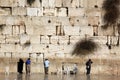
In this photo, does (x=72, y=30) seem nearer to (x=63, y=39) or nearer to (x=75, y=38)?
(x=75, y=38)

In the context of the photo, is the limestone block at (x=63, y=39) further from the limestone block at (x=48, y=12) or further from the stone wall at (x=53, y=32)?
the limestone block at (x=48, y=12)

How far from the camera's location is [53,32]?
76.6 feet

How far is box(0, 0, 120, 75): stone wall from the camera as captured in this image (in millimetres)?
23188

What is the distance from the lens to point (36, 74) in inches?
888

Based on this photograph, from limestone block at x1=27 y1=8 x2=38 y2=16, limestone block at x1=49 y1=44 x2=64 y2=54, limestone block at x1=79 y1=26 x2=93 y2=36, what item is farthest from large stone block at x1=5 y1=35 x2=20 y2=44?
limestone block at x1=79 y1=26 x2=93 y2=36

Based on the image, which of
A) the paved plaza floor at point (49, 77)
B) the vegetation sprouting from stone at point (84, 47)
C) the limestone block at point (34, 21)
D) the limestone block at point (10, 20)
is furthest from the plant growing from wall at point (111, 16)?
the limestone block at point (10, 20)

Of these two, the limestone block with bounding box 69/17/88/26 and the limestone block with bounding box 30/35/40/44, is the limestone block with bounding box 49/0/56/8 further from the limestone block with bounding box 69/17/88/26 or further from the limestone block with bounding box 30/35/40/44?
the limestone block with bounding box 30/35/40/44

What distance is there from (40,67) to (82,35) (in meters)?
2.74

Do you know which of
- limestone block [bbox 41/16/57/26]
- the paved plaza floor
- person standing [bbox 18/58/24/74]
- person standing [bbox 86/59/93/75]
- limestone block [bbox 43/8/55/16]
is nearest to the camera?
the paved plaza floor

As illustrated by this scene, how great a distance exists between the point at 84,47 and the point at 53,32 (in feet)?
5.85

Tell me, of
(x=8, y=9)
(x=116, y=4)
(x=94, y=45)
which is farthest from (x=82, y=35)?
(x=8, y=9)

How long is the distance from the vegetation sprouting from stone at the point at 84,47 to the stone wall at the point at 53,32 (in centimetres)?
19

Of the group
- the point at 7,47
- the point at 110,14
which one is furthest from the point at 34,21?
the point at 110,14

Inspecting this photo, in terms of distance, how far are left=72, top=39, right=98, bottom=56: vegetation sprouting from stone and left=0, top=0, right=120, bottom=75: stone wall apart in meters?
0.19
